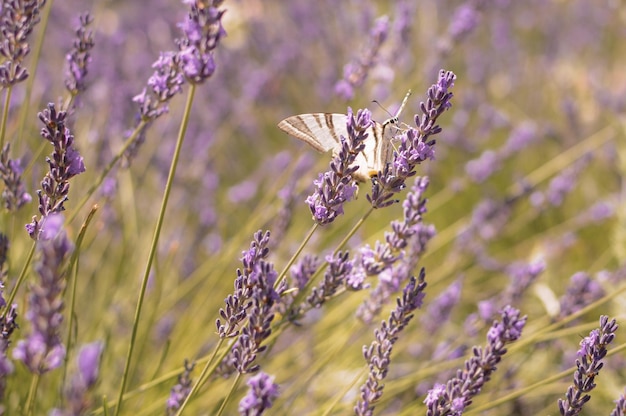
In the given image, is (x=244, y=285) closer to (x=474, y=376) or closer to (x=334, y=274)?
(x=334, y=274)

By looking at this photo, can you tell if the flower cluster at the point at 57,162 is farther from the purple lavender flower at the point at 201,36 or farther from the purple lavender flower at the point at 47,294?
the purple lavender flower at the point at 47,294

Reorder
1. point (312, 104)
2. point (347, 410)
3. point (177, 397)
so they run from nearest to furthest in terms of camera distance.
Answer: point (177, 397), point (347, 410), point (312, 104)

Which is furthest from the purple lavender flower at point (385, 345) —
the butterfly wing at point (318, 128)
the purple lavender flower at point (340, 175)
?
the butterfly wing at point (318, 128)

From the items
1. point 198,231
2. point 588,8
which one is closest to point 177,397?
point 198,231

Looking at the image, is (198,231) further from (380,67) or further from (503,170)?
(503,170)

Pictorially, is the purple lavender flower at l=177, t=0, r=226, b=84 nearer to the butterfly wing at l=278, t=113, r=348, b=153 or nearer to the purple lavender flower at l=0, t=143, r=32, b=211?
the butterfly wing at l=278, t=113, r=348, b=153

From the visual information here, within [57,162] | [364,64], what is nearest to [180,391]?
[57,162]
